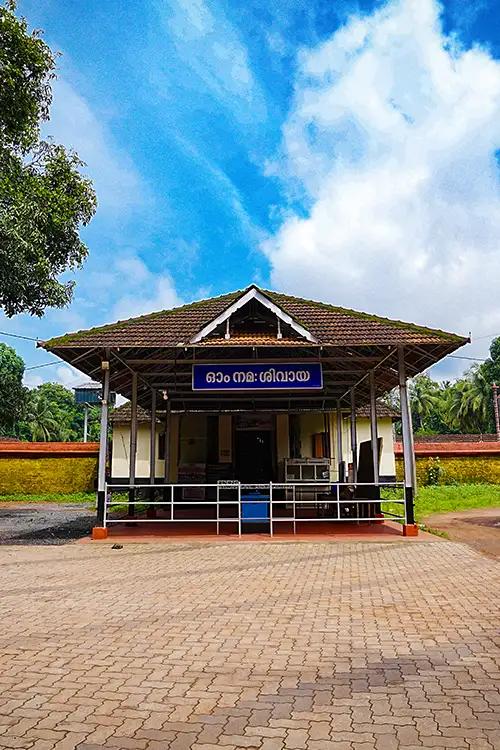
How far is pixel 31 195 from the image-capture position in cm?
1541

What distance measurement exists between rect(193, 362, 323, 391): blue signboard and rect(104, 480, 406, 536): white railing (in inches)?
72.8

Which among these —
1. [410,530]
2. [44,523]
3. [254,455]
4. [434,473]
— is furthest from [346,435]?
[410,530]

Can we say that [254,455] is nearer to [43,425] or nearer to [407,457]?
[407,457]

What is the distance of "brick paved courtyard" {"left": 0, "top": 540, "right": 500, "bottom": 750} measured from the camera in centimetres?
308

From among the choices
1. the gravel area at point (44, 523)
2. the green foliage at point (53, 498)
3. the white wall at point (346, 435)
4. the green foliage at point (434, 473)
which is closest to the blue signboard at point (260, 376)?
the gravel area at point (44, 523)

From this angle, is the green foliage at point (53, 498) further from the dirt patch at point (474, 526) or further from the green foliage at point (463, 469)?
the green foliage at point (463, 469)

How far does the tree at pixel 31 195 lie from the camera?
14.4 meters

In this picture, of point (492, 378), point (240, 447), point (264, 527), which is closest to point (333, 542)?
point (264, 527)

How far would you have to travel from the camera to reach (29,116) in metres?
15.3

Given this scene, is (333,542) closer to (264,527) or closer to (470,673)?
(264,527)

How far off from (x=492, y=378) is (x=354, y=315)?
4687 cm

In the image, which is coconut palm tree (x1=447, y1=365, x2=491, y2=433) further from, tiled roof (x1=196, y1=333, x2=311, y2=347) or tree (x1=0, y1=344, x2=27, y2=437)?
tiled roof (x1=196, y1=333, x2=311, y2=347)

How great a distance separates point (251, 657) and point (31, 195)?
1411 centimetres

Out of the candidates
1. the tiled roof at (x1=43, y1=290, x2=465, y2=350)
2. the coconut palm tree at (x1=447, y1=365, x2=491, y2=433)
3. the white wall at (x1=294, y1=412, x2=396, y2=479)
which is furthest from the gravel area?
the coconut palm tree at (x1=447, y1=365, x2=491, y2=433)
